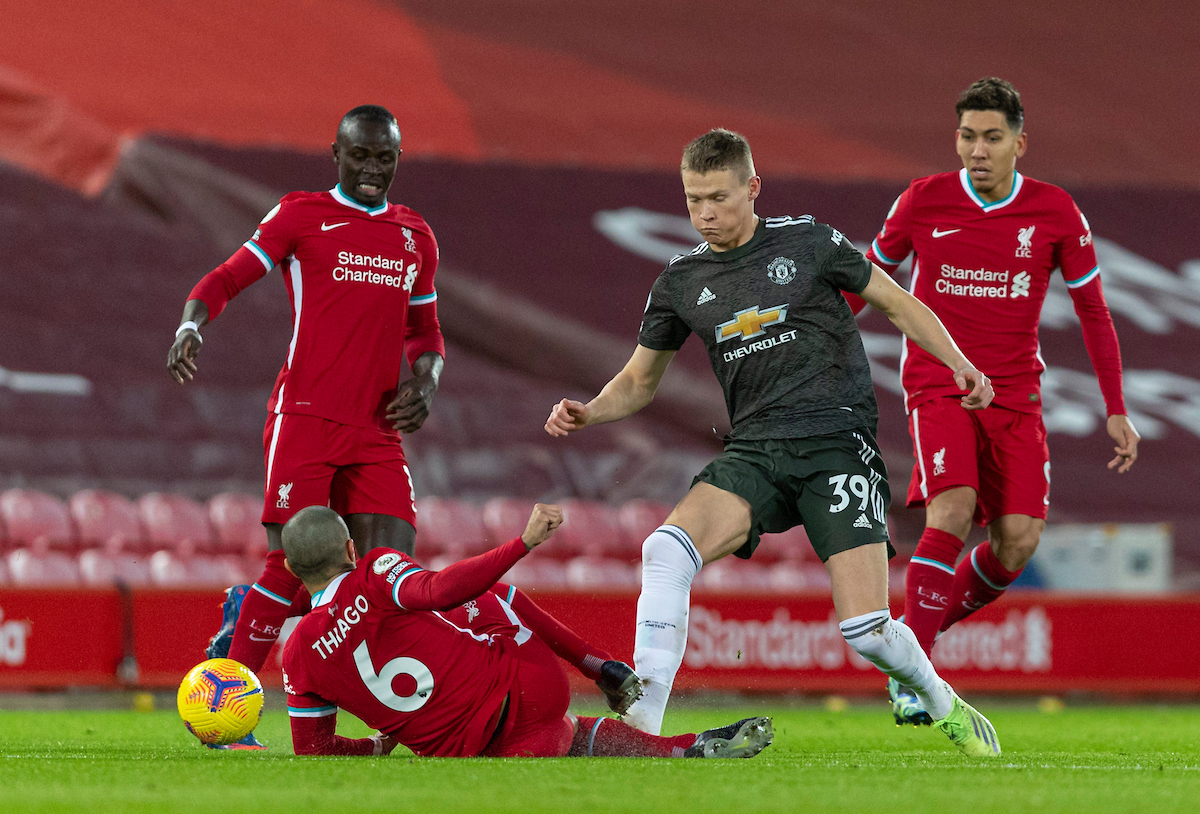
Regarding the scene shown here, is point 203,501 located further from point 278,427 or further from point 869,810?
point 869,810

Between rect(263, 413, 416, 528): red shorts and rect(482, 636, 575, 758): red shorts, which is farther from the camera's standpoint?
rect(263, 413, 416, 528): red shorts

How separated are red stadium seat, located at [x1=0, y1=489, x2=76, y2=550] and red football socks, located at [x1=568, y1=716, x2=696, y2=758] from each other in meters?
8.27

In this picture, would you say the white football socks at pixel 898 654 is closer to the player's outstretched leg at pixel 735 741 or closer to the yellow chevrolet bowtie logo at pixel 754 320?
the player's outstretched leg at pixel 735 741

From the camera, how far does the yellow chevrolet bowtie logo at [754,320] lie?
15.8ft

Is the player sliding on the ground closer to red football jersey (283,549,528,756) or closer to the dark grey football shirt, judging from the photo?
red football jersey (283,549,528,756)

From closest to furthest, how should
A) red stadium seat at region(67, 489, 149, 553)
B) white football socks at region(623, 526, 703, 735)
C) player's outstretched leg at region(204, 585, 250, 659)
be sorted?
white football socks at region(623, 526, 703, 735) < player's outstretched leg at region(204, 585, 250, 659) < red stadium seat at region(67, 489, 149, 553)

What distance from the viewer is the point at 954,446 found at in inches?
223

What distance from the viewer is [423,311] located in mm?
5898

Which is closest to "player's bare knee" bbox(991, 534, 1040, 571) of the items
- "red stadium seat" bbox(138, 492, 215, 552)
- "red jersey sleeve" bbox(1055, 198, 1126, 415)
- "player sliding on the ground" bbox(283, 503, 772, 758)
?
"red jersey sleeve" bbox(1055, 198, 1126, 415)

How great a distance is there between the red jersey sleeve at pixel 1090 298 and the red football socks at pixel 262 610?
321cm

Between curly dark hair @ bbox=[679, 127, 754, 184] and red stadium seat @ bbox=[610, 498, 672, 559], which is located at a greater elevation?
curly dark hair @ bbox=[679, 127, 754, 184]

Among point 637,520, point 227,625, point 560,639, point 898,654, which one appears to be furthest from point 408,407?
point 637,520

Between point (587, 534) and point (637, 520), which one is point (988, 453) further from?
point (637, 520)

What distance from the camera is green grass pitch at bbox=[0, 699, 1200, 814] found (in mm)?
3332
